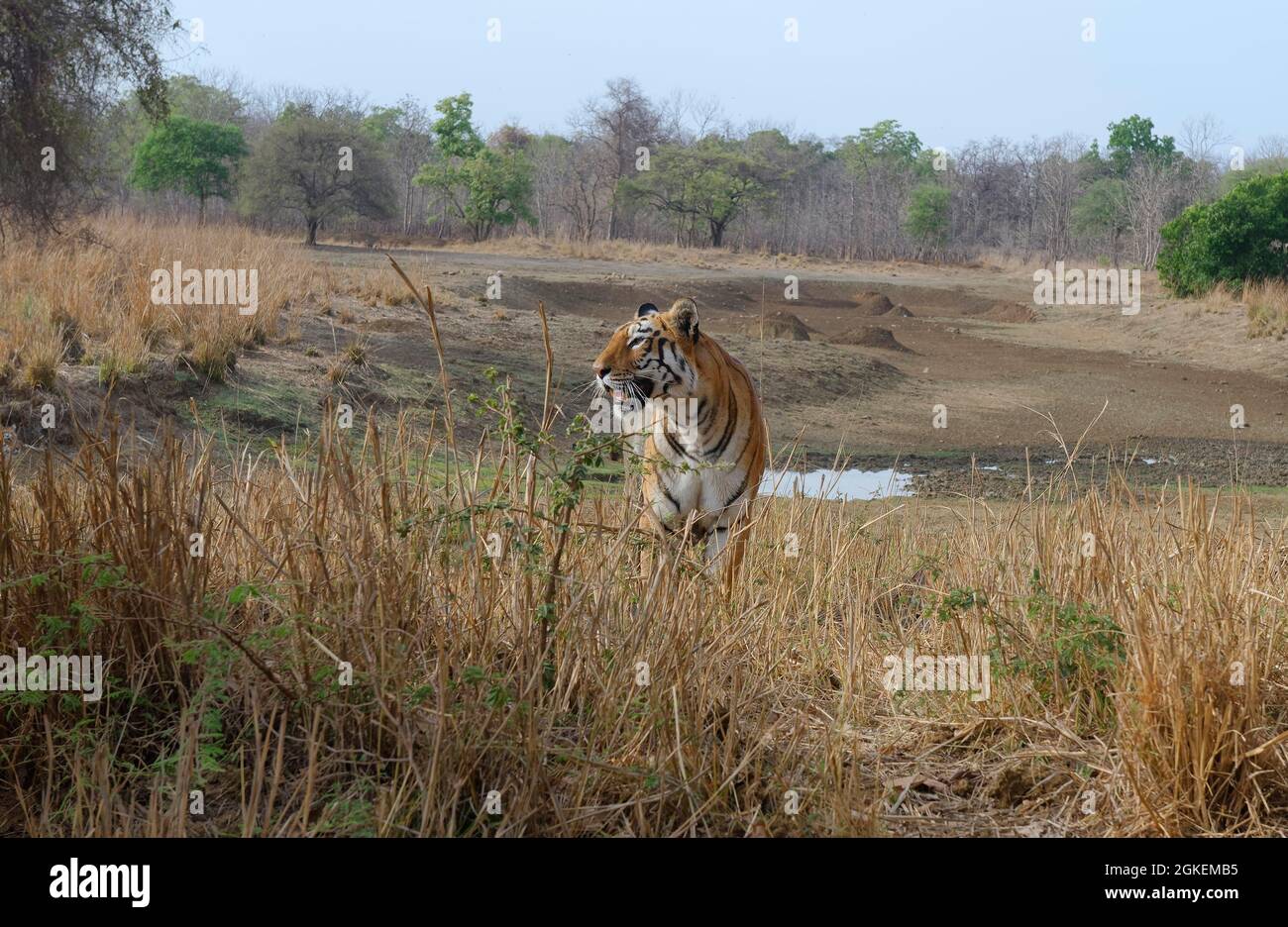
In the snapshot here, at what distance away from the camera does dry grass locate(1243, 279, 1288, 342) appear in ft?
66.0

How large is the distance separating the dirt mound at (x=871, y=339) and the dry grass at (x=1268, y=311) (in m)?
5.46

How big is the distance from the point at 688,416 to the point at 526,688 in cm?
280

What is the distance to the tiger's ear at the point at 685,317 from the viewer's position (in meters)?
5.95

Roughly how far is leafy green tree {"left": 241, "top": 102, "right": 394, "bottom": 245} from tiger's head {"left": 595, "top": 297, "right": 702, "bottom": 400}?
28473 millimetres

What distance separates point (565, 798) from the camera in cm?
349

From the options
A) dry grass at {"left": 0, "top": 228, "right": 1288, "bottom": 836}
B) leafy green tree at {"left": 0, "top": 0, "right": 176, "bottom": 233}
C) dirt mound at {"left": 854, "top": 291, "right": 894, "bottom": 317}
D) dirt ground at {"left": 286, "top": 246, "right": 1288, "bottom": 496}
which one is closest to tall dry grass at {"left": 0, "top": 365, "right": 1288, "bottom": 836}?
dry grass at {"left": 0, "top": 228, "right": 1288, "bottom": 836}

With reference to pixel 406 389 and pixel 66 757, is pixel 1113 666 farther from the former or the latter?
pixel 406 389

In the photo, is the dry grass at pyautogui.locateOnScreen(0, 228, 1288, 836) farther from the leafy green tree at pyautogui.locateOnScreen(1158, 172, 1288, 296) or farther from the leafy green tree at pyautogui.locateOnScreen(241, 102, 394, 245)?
the leafy green tree at pyautogui.locateOnScreen(241, 102, 394, 245)

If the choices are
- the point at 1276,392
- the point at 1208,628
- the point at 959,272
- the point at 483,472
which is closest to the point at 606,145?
the point at 959,272

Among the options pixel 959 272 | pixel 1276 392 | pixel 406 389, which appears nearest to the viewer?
pixel 406 389
